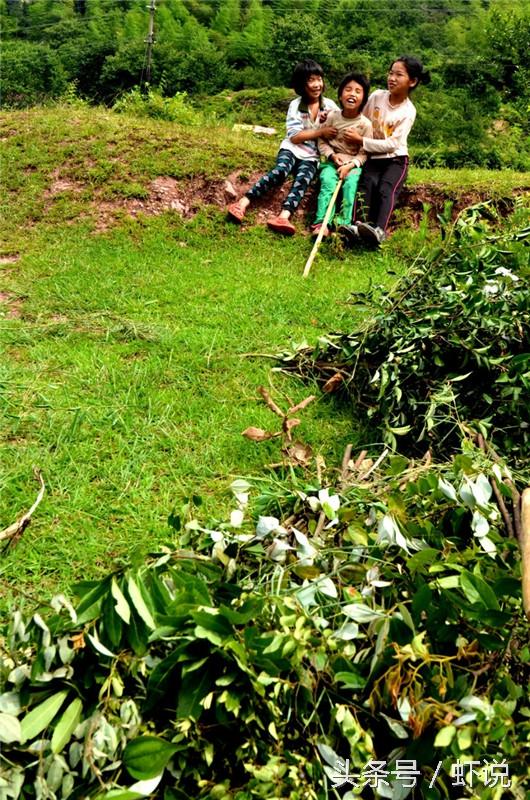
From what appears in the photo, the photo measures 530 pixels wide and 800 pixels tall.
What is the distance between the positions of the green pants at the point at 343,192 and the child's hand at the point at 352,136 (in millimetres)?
296

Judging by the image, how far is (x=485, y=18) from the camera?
55.0 feet

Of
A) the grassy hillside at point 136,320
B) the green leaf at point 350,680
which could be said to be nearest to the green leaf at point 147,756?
the green leaf at point 350,680

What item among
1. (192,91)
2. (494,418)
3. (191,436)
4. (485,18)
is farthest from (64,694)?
(485,18)

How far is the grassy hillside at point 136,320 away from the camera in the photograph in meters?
2.67

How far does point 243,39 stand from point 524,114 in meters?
10.3

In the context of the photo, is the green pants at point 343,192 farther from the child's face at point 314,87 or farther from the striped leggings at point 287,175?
the child's face at point 314,87

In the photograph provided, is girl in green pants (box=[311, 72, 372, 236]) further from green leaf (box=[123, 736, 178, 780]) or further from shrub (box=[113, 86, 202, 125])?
green leaf (box=[123, 736, 178, 780])

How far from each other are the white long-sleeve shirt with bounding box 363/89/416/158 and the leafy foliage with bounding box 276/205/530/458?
8.70ft

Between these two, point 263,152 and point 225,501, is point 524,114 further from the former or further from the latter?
point 225,501

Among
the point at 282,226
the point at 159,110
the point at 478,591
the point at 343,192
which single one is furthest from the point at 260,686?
→ the point at 159,110

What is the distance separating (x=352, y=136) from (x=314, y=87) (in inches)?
22.6

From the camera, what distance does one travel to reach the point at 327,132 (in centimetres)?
599

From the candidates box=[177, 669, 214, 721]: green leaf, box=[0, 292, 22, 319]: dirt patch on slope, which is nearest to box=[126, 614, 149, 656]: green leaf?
box=[177, 669, 214, 721]: green leaf

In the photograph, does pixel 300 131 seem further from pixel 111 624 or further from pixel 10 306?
pixel 111 624
